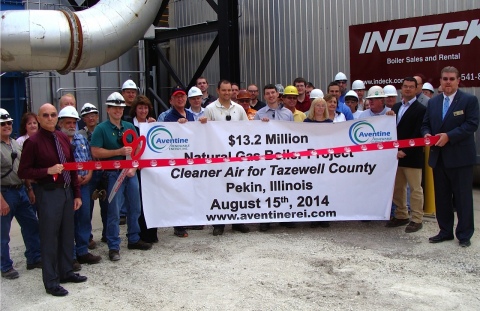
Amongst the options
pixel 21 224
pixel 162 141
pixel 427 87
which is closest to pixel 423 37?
pixel 427 87

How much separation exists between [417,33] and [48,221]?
7.33 metres

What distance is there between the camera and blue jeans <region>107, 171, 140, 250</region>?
607cm

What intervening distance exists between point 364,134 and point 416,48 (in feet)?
11.4

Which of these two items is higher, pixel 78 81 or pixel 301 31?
pixel 301 31

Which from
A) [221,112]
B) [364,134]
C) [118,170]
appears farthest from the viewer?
[221,112]

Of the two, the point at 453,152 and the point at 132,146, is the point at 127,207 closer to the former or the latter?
the point at 132,146

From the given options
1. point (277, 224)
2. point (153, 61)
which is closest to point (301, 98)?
point (277, 224)

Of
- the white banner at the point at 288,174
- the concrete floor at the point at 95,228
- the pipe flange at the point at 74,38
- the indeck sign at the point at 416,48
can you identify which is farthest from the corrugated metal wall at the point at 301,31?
the pipe flange at the point at 74,38

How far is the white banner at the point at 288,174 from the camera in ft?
22.2

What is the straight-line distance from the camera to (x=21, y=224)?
229 inches

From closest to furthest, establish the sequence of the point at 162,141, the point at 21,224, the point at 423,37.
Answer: the point at 21,224 → the point at 162,141 → the point at 423,37

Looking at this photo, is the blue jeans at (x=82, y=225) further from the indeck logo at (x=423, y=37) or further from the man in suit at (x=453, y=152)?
the indeck logo at (x=423, y=37)

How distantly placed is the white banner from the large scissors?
1.85 feet

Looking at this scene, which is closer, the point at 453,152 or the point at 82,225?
the point at 82,225
